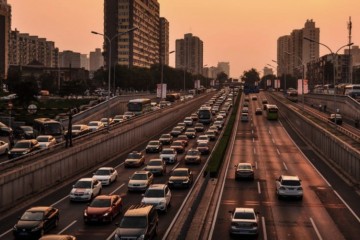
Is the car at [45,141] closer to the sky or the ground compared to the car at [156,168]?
closer to the sky

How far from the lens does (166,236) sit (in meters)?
27.7

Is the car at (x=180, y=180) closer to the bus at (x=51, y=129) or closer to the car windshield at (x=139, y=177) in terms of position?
the car windshield at (x=139, y=177)

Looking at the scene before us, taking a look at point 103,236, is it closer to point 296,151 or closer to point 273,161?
point 273,161

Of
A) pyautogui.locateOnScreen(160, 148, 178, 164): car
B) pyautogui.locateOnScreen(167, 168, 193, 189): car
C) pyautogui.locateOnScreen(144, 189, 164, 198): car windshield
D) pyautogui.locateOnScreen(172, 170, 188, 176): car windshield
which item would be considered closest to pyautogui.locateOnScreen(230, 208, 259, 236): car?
pyautogui.locateOnScreen(144, 189, 164, 198): car windshield

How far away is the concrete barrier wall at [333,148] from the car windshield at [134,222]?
77.9ft

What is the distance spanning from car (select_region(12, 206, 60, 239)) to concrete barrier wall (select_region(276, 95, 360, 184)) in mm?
25829

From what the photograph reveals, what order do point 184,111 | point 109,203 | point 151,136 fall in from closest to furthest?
1. point 109,203
2. point 151,136
3. point 184,111

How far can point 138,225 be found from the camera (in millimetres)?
26109

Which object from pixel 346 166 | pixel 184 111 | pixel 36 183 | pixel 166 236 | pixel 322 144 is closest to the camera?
pixel 166 236

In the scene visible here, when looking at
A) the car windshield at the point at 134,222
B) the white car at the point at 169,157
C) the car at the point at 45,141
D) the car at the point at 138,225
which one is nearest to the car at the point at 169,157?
the white car at the point at 169,157

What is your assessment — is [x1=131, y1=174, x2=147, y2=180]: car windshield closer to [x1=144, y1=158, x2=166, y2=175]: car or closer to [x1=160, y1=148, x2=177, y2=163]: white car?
[x1=144, y1=158, x2=166, y2=175]: car

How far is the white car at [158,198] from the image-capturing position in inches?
1291

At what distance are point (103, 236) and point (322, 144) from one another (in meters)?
41.5

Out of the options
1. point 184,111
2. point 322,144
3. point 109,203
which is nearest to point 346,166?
point 322,144
